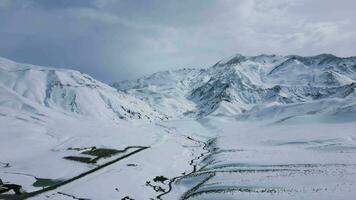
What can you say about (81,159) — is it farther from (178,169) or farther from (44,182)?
(44,182)

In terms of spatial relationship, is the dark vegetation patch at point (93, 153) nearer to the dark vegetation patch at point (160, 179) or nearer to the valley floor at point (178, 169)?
the valley floor at point (178, 169)

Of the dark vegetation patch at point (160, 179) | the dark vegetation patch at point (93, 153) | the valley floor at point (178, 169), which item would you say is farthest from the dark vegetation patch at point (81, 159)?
the dark vegetation patch at point (160, 179)

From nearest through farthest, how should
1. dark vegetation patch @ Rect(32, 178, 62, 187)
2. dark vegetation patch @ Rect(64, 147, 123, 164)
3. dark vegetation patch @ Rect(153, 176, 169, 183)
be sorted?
dark vegetation patch @ Rect(32, 178, 62, 187) < dark vegetation patch @ Rect(153, 176, 169, 183) < dark vegetation patch @ Rect(64, 147, 123, 164)

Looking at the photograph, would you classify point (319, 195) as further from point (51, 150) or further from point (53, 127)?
point (53, 127)

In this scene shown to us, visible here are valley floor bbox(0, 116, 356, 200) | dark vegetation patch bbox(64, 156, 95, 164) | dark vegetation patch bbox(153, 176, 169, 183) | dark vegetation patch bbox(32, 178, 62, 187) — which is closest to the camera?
valley floor bbox(0, 116, 356, 200)

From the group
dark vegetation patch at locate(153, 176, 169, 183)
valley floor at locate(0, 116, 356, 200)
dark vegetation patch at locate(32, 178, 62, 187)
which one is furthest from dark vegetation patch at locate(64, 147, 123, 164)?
dark vegetation patch at locate(153, 176, 169, 183)

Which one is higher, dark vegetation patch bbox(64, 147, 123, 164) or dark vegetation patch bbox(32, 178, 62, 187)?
dark vegetation patch bbox(64, 147, 123, 164)

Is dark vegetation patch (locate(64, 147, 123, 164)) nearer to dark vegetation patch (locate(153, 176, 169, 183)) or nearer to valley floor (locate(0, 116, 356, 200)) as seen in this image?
valley floor (locate(0, 116, 356, 200))

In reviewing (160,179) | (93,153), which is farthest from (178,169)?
(93,153)

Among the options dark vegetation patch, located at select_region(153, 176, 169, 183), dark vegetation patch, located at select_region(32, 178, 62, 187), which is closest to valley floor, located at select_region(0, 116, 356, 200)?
dark vegetation patch, located at select_region(153, 176, 169, 183)

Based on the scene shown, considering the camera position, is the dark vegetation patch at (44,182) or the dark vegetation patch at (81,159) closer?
the dark vegetation patch at (44,182)

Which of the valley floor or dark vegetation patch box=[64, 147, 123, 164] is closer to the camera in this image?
the valley floor
